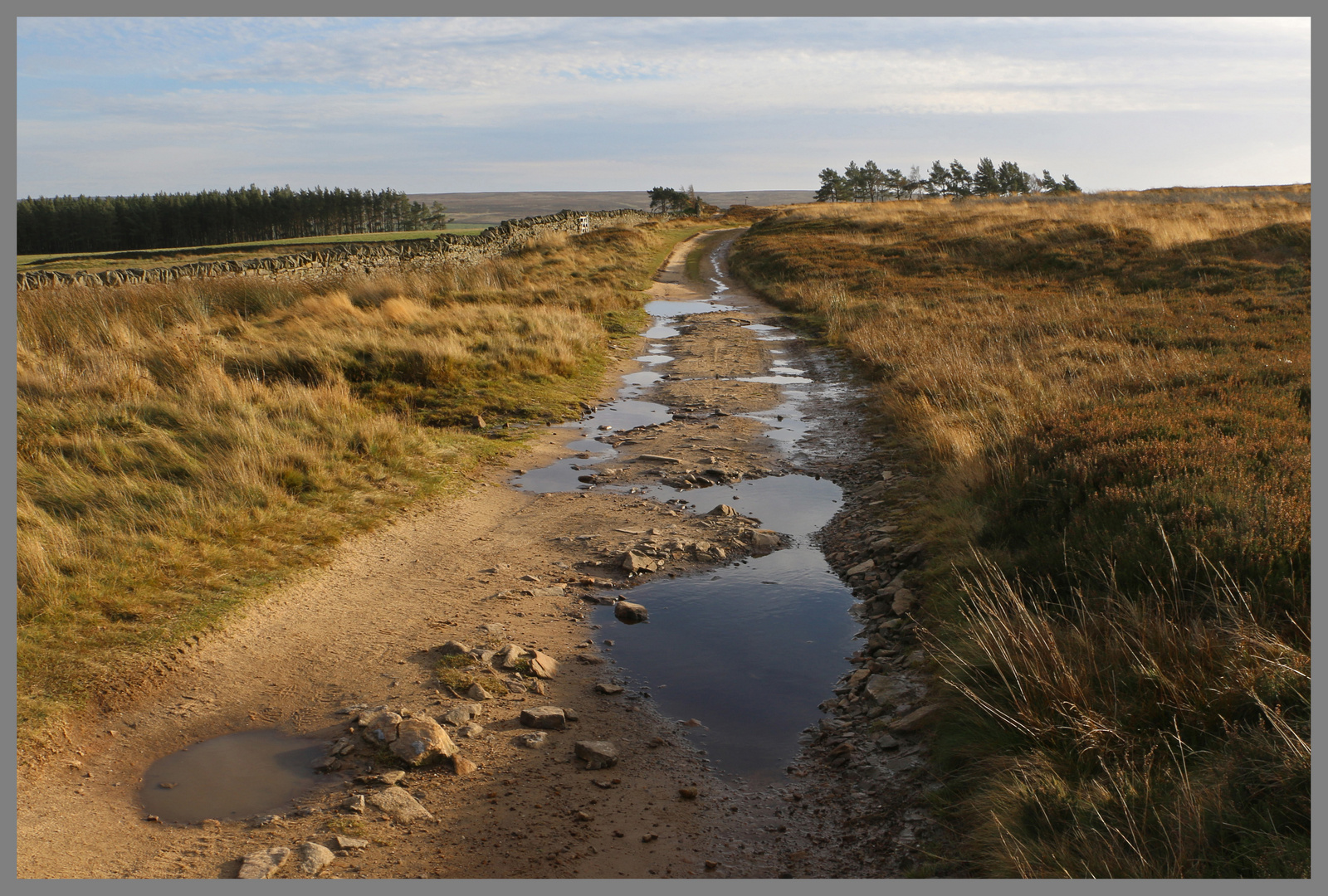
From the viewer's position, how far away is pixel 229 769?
392 centimetres

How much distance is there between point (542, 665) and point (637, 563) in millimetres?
1617

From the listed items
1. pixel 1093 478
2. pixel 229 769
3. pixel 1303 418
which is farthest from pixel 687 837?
pixel 1303 418

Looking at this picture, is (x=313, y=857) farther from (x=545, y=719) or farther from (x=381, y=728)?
(x=545, y=719)

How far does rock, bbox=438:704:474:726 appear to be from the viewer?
Result: 4.31 metres

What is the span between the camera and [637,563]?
638 centimetres

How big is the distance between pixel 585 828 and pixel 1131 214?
38.9 meters

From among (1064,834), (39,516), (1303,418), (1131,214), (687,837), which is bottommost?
(687,837)

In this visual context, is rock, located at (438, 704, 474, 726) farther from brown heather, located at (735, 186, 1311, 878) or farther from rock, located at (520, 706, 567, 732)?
brown heather, located at (735, 186, 1311, 878)

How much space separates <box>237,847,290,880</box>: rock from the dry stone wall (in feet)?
49.1

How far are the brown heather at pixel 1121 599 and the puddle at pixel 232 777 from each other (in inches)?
115

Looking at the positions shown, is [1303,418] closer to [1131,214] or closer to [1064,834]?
[1064,834]

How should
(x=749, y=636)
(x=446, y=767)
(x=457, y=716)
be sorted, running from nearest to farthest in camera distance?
(x=446, y=767) < (x=457, y=716) < (x=749, y=636)

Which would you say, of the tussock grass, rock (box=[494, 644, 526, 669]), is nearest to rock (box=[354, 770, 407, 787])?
rock (box=[494, 644, 526, 669])

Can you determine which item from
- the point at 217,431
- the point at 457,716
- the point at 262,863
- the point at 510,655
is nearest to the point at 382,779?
the point at 457,716
